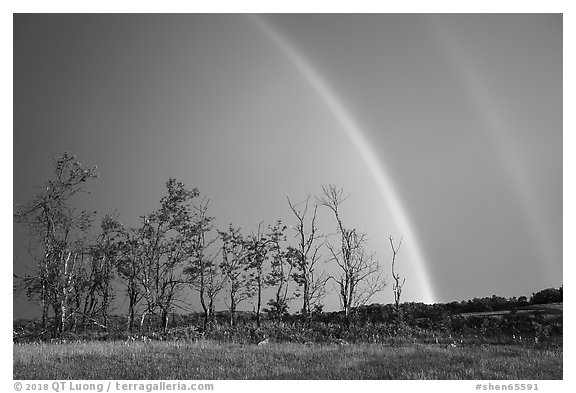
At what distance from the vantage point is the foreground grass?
14.1 meters

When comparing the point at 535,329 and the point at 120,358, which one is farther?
the point at 535,329

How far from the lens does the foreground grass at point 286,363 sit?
14.1 metres

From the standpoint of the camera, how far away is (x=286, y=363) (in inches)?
590

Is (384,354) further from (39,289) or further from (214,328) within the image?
(39,289)

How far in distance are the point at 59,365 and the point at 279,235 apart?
14.0m

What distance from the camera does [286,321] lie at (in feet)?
86.0

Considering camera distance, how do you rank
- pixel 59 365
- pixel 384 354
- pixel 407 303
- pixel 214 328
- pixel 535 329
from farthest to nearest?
pixel 407 303 → pixel 214 328 → pixel 535 329 → pixel 384 354 → pixel 59 365
